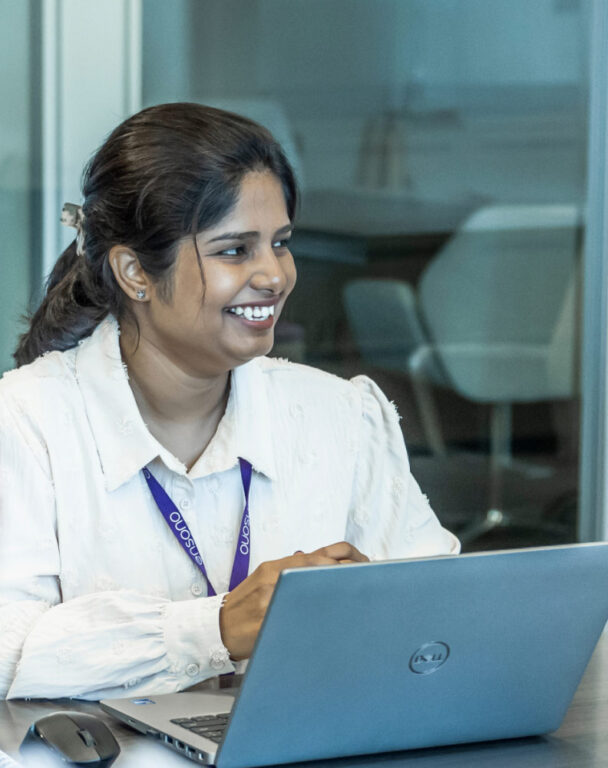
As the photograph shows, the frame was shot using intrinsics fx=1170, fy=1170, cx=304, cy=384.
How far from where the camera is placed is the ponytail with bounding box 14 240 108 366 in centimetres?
186

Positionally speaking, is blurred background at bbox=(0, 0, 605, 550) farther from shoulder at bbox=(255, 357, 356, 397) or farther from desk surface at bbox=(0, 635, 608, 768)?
desk surface at bbox=(0, 635, 608, 768)

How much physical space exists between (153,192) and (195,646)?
0.70 meters

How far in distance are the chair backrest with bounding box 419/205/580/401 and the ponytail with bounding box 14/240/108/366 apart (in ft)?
4.81

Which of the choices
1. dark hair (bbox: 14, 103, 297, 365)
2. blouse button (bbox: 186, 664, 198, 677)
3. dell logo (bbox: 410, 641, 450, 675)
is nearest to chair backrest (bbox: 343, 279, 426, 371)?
dark hair (bbox: 14, 103, 297, 365)

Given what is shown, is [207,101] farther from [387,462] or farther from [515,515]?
[515,515]

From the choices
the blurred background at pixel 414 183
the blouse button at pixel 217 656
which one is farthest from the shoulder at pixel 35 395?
the blurred background at pixel 414 183

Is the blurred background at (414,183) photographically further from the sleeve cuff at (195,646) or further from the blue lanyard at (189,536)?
the sleeve cuff at (195,646)

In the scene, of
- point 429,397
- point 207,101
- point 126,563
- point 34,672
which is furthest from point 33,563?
point 429,397

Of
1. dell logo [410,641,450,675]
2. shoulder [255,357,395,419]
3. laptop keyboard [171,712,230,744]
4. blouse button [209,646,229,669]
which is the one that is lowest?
blouse button [209,646,229,669]

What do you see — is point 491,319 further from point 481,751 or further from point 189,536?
point 481,751

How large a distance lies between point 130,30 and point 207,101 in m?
0.25

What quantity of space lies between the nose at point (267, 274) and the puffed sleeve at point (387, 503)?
0.35m

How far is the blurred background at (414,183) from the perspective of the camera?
270 centimetres

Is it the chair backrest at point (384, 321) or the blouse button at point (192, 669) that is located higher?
the chair backrest at point (384, 321)
